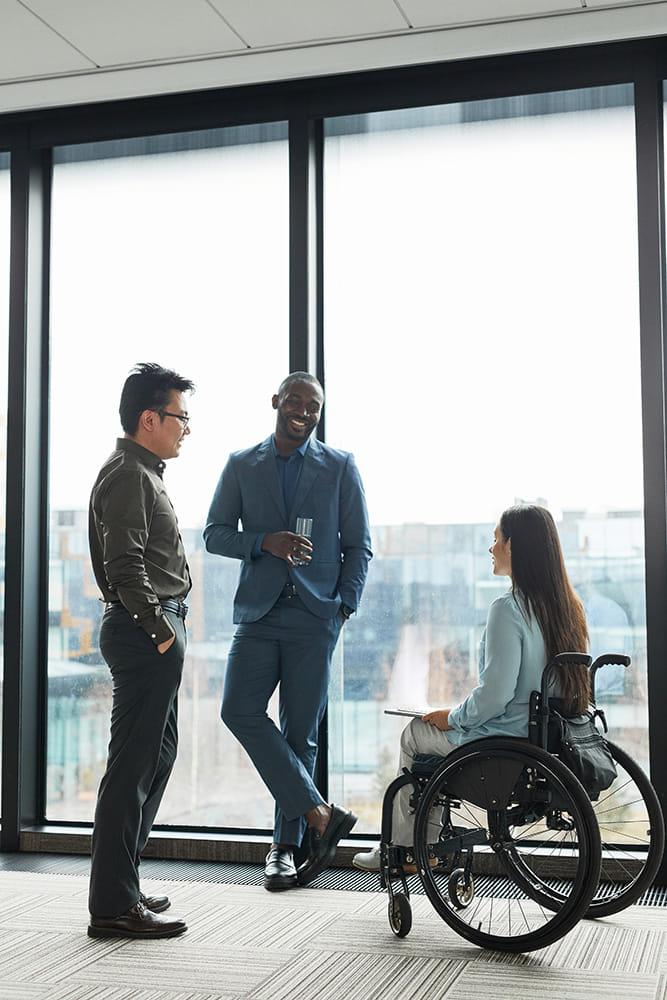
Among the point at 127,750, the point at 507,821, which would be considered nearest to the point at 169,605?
the point at 127,750

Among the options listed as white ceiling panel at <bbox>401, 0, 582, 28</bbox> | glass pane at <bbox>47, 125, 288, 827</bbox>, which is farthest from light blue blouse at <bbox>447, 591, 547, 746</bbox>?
white ceiling panel at <bbox>401, 0, 582, 28</bbox>

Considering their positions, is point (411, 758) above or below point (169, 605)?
below

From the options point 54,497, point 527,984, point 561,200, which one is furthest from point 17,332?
point 527,984

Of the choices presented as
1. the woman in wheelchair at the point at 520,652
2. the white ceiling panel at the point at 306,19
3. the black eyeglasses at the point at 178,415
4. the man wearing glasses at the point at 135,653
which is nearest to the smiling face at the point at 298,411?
the black eyeglasses at the point at 178,415

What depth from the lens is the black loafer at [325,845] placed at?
3.44 m

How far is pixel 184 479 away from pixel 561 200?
1798mm

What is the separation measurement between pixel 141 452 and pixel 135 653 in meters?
0.61

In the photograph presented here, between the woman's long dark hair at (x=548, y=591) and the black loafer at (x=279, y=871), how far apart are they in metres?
1.19

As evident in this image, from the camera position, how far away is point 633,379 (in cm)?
376

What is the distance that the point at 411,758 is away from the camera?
299cm

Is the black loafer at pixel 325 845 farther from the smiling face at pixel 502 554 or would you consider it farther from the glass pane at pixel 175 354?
the smiling face at pixel 502 554

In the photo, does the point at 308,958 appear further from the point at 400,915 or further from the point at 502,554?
the point at 502,554

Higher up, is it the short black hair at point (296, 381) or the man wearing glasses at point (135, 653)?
the short black hair at point (296, 381)

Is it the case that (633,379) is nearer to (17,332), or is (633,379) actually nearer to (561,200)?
(561,200)
